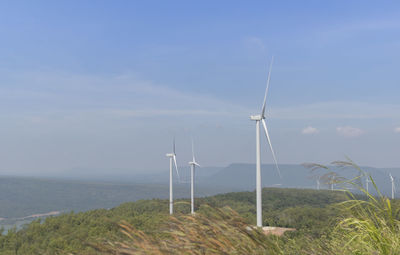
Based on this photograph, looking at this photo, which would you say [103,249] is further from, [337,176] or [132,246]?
[337,176]

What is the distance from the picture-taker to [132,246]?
8156mm

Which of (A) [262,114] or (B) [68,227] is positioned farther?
(B) [68,227]

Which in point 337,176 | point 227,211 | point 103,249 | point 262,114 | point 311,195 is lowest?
point 311,195

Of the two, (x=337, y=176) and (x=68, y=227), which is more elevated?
(x=337, y=176)

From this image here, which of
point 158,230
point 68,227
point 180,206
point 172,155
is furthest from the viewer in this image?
point 180,206

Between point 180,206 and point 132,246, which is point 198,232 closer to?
point 132,246

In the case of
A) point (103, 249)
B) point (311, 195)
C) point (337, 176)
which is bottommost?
point (311, 195)

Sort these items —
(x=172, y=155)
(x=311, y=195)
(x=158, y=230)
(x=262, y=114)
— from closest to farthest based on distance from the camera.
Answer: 1. (x=158, y=230)
2. (x=262, y=114)
3. (x=172, y=155)
4. (x=311, y=195)

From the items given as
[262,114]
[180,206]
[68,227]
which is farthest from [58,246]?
[180,206]

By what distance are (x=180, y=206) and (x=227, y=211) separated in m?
58.0

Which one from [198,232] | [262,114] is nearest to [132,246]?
[198,232]

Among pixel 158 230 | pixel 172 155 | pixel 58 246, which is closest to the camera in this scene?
pixel 158 230

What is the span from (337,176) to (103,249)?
17.5 ft

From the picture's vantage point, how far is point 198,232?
816 cm
